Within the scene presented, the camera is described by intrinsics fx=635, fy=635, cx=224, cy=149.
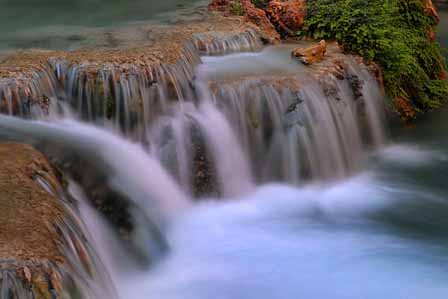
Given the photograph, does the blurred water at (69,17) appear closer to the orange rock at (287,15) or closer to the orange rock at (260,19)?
the orange rock at (260,19)

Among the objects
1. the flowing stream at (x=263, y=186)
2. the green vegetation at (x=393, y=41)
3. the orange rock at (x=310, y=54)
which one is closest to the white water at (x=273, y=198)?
the flowing stream at (x=263, y=186)

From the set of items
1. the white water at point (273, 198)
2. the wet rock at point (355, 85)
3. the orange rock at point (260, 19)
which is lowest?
the white water at point (273, 198)

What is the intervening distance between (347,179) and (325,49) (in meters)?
1.92

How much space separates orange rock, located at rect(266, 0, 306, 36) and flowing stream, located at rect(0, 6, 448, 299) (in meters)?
0.91

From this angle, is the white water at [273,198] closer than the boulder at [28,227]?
No

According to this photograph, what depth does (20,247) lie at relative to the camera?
3777 millimetres

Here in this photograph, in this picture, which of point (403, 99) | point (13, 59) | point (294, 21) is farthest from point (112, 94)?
point (403, 99)

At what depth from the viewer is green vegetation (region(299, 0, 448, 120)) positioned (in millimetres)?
9078

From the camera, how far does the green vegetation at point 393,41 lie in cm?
908

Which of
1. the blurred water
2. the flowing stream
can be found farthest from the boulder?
the blurred water

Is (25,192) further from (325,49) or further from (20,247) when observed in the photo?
(325,49)

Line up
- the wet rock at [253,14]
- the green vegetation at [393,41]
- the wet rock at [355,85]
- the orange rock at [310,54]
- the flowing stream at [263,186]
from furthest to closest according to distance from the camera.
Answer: the wet rock at [253,14] → the green vegetation at [393,41] → the wet rock at [355,85] → the orange rock at [310,54] → the flowing stream at [263,186]

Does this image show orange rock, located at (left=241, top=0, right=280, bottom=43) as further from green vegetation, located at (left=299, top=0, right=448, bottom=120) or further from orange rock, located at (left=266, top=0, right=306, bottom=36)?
green vegetation, located at (left=299, top=0, right=448, bottom=120)

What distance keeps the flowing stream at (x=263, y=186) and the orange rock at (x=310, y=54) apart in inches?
6.2
